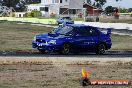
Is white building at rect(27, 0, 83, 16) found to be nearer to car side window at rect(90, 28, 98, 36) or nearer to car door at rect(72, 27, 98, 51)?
car side window at rect(90, 28, 98, 36)

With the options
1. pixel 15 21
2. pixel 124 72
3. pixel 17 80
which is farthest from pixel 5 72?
pixel 15 21

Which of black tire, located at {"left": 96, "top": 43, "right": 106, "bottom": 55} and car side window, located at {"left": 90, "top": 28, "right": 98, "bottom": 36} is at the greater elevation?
car side window, located at {"left": 90, "top": 28, "right": 98, "bottom": 36}

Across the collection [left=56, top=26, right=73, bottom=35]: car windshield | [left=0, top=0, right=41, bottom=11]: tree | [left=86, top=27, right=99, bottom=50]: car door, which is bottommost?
[left=0, top=0, right=41, bottom=11]: tree

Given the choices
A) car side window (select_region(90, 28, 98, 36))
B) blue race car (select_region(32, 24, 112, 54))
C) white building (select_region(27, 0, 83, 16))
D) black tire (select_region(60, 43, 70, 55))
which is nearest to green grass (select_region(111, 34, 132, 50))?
blue race car (select_region(32, 24, 112, 54))

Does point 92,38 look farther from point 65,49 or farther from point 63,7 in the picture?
point 63,7

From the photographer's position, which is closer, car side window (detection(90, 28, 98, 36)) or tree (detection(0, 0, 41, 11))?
car side window (detection(90, 28, 98, 36))

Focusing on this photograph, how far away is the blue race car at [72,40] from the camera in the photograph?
67.0 feet

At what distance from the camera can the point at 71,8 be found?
110750 mm

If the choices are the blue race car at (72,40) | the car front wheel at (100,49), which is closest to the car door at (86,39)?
the blue race car at (72,40)

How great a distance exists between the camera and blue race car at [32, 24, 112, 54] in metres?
20.4

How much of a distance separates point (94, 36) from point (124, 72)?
784cm

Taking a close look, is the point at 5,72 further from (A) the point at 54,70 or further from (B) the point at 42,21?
(B) the point at 42,21

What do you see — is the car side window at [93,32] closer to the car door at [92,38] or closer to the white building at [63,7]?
the car door at [92,38]

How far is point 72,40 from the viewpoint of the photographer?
21.0 metres
